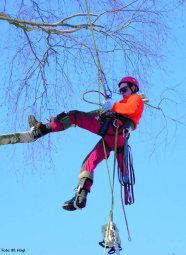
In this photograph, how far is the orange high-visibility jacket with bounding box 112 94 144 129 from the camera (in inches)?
247

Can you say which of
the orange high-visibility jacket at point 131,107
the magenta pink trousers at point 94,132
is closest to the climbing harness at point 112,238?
the magenta pink trousers at point 94,132

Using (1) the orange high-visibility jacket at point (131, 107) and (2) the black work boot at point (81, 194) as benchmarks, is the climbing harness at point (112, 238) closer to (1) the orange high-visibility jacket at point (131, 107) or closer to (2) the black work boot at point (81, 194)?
(2) the black work boot at point (81, 194)

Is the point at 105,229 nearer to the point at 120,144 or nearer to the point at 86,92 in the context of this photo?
the point at 120,144

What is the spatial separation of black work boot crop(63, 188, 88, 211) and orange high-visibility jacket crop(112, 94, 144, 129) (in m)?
1.01

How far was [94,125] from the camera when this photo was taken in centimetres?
643

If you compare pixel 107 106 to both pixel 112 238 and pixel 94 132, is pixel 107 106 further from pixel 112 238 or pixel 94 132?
pixel 112 238

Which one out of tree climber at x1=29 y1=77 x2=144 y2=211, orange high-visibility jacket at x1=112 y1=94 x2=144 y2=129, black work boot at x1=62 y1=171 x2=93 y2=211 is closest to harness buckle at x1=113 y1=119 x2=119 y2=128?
tree climber at x1=29 y1=77 x2=144 y2=211

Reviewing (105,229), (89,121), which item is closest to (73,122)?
(89,121)

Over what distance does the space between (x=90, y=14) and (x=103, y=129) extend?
4.72 feet

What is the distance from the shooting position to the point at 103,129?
21.2ft

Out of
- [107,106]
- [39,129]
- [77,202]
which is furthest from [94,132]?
[77,202]

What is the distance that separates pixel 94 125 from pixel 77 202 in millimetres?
881

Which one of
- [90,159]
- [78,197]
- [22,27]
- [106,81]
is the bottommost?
Result: [78,197]

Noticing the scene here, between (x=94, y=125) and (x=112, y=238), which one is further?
(x=94, y=125)
